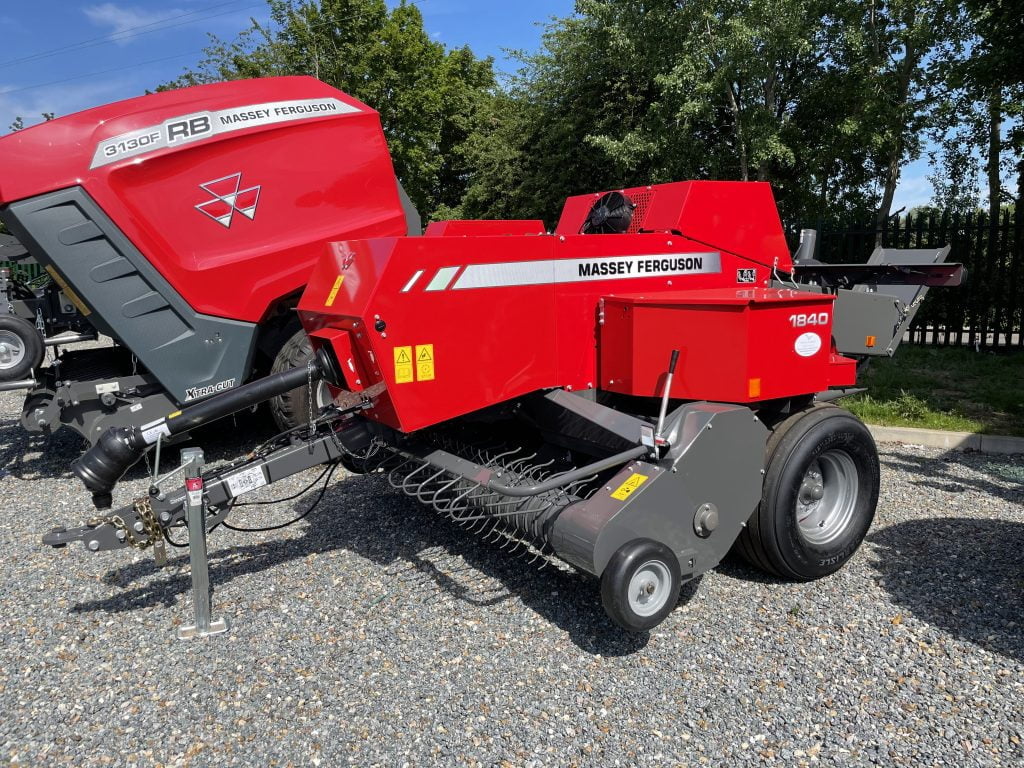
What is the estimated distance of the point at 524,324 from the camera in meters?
3.37

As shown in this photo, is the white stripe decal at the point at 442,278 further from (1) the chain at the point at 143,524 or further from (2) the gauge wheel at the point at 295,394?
(2) the gauge wheel at the point at 295,394

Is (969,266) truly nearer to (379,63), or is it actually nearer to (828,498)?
(828,498)

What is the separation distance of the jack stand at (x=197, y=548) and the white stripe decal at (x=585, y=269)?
4.35 feet

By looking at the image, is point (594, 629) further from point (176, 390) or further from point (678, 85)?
point (678, 85)

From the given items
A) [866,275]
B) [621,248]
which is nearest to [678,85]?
[866,275]

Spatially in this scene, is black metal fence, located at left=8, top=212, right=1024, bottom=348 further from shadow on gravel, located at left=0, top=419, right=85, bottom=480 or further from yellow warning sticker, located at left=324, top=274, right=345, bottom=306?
shadow on gravel, located at left=0, top=419, right=85, bottom=480

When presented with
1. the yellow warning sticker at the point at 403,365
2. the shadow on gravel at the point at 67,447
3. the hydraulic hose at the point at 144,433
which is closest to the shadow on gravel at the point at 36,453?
the shadow on gravel at the point at 67,447

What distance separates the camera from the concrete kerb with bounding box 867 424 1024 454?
5688 mm

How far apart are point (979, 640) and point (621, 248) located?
2286 millimetres

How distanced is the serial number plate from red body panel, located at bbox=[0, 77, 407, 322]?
2251 mm

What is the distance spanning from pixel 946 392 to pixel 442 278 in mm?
6242

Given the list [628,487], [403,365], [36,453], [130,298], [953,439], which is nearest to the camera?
[628,487]

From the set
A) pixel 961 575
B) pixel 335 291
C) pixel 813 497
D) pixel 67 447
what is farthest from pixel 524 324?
pixel 67 447

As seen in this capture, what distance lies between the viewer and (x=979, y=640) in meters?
3.03
